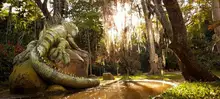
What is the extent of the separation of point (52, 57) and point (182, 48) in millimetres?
4636

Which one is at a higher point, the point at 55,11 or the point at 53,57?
the point at 55,11

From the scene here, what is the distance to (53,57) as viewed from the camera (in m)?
8.46

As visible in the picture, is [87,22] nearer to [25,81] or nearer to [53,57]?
[53,57]

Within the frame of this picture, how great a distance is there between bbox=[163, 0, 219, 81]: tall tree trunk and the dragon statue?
2954 millimetres

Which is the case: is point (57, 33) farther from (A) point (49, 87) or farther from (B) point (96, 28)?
(B) point (96, 28)

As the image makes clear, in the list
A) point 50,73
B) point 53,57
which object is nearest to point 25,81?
point 50,73

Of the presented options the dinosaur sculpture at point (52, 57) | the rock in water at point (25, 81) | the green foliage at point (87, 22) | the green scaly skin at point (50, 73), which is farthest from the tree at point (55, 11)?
the rock in water at point (25, 81)

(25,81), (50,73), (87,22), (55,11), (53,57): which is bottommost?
(25,81)

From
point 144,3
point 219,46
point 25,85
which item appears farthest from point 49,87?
point 144,3

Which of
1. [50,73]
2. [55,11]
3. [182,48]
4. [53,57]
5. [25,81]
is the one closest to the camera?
[182,48]

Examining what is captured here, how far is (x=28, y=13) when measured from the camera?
19109mm

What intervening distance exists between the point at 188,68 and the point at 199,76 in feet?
1.38

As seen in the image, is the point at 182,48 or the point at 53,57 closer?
the point at 182,48

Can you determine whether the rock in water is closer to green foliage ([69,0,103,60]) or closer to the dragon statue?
the dragon statue
